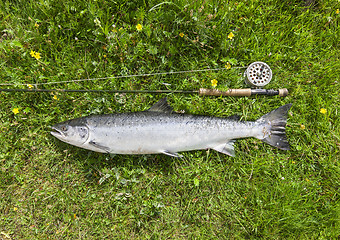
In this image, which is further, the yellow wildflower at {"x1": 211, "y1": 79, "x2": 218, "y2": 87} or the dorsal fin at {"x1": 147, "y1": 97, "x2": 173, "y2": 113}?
the yellow wildflower at {"x1": 211, "y1": 79, "x2": 218, "y2": 87}

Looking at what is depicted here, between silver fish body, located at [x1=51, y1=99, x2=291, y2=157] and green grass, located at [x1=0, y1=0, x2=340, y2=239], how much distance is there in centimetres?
29

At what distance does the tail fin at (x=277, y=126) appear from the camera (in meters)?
3.17

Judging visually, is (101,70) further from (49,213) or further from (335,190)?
(335,190)

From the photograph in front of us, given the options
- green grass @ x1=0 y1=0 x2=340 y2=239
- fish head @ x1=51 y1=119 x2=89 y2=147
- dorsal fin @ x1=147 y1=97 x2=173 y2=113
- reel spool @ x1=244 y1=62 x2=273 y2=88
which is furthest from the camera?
reel spool @ x1=244 y1=62 x2=273 y2=88

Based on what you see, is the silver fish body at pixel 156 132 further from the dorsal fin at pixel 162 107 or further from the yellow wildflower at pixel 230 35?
the yellow wildflower at pixel 230 35

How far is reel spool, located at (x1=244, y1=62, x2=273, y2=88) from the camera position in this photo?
10.7ft

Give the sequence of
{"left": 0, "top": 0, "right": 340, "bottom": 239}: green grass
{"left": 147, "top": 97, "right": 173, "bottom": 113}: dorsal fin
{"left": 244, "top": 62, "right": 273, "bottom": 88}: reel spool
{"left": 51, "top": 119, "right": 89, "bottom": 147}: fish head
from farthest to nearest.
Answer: {"left": 244, "top": 62, "right": 273, "bottom": 88}: reel spool < {"left": 0, "top": 0, "right": 340, "bottom": 239}: green grass < {"left": 147, "top": 97, "right": 173, "bottom": 113}: dorsal fin < {"left": 51, "top": 119, "right": 89, "bottom": 147}: fish head

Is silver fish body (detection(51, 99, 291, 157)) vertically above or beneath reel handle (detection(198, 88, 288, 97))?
beneath

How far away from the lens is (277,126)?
3.17 meters

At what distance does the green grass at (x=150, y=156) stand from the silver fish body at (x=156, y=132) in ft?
0.97

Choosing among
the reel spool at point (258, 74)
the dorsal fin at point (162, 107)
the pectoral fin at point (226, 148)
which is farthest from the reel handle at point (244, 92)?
the pectoral fin at point (226, 148)

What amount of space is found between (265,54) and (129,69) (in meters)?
2.22

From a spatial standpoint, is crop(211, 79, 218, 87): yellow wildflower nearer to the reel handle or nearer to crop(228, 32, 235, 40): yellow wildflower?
the reel handle

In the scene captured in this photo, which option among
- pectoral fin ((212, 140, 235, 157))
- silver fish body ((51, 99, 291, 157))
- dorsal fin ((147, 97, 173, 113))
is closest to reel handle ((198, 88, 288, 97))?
silver fish body ((51, 99, 291, 157))
